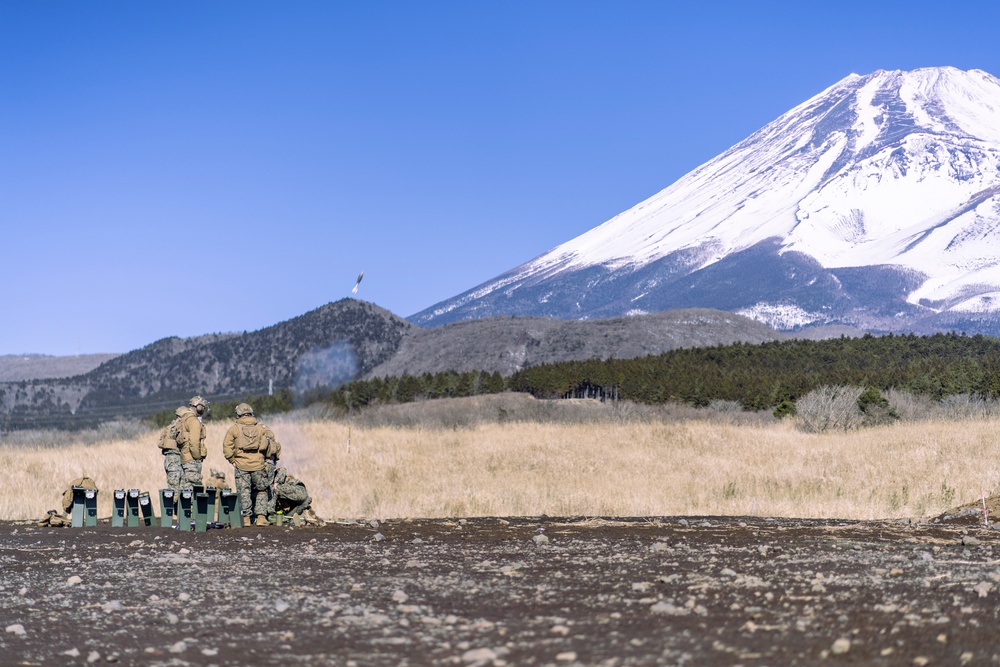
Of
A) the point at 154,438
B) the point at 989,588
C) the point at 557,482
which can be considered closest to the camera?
the point at 989,588

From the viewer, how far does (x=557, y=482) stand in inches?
907

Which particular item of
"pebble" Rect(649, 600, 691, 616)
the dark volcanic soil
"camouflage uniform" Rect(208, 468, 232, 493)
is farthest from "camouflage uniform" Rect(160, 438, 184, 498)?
"pebble" Rect(649, 600, 691, 616)

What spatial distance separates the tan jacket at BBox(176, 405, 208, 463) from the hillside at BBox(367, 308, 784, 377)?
297ft

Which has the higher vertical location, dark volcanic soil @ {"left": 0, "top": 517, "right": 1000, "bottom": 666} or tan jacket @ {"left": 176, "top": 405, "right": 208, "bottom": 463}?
tan jacket @ {"left": 176, "top": 405, "right": 208, "bottom": 463}

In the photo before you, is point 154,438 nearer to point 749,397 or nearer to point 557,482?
point 557,482

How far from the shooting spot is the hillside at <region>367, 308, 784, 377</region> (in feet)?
377

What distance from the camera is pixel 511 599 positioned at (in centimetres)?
936

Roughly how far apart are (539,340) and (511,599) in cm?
11141

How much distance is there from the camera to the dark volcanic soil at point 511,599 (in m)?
7.31

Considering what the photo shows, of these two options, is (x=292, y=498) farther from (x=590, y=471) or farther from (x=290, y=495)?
(x=590, y=471)

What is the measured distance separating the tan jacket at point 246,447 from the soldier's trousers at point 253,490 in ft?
0.37

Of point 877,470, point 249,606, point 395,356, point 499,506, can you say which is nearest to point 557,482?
point 499,506

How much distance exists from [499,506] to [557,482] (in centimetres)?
339

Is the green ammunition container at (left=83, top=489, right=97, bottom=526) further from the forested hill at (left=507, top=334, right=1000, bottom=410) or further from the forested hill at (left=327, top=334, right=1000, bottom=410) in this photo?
the forested hill at (left=507, top=334, right=1000, bottom=410)
